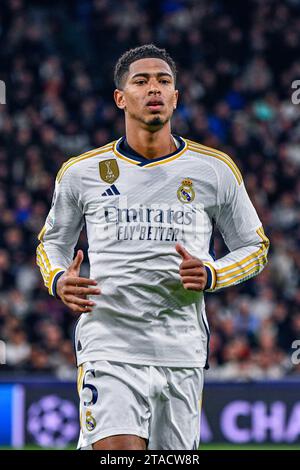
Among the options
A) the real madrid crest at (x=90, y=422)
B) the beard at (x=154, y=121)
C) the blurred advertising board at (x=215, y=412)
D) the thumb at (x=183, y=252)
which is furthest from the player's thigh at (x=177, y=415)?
the blurred advertising board at (x=215, y=412)

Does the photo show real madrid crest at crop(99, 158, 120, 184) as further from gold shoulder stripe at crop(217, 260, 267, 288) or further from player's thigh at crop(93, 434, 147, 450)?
player's thigh at crop(93, 434, 147, 450)

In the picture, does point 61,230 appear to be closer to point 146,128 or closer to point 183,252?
point 146,128

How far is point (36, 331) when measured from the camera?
14469 mm

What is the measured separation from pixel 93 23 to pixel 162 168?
49.0 feet

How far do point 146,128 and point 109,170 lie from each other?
0.94 ft

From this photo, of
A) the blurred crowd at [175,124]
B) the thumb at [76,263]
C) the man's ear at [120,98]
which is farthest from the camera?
the blurred crowd at [175,124]

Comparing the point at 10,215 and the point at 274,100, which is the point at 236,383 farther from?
the point at 274,100

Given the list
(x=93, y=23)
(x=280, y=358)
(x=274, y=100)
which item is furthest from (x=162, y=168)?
(x=93, y=23)

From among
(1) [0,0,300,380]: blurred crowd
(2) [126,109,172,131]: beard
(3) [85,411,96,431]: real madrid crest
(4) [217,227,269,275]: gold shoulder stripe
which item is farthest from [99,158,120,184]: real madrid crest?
(1) [0,0,300,380]: blurred crowd

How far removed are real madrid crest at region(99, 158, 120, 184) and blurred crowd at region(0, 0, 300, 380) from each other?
277 inches

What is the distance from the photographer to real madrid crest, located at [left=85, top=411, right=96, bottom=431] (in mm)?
5285

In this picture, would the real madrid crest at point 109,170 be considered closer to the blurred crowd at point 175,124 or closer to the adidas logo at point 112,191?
the adidas logo at point 112,191

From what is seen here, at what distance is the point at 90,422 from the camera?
5305 mm

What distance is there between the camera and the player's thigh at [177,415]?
5379mm
